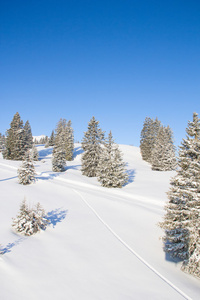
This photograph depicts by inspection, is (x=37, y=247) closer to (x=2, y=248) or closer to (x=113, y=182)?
(x=2, y=248)

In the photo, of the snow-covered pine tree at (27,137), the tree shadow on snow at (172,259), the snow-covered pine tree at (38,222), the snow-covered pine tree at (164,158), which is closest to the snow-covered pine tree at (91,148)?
the snow-covered pine tree at (164,158)

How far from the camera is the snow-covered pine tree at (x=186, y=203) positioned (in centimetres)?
820

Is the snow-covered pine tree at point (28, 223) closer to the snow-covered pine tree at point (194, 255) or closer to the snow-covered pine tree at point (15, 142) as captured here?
the snow-covered pine tree at point (194, 255)

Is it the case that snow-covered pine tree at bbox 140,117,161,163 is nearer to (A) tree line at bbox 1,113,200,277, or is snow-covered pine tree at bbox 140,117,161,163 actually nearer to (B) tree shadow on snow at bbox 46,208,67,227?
(A) tree line at bbox 1,113,200,277

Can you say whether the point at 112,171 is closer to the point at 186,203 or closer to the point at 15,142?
the point at 186,203

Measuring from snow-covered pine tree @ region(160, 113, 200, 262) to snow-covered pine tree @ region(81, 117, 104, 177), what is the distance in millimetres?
25956

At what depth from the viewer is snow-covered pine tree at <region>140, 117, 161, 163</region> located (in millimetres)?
57094

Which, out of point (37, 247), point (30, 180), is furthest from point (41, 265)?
point (30, 180)

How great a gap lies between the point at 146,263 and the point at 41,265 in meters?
4.48

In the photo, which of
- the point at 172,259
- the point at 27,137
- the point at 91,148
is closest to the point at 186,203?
the point at 172,259

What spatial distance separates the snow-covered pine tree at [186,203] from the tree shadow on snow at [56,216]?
6.48 m

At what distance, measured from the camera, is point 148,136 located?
2267 inches

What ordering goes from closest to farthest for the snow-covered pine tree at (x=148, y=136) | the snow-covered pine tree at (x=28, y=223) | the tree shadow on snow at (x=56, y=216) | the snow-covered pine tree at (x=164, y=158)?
the snow-covered pine tree at (x=28, y=223) < the tree shadow on snow at (x=56, y=216) < the snow-covered pine tree at (x=164, y=158) < the snow-covered pine tree at (x=148, y=136)

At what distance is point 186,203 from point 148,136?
50.6 m
